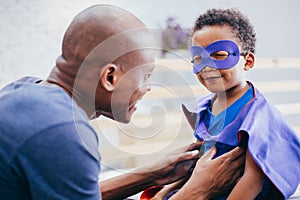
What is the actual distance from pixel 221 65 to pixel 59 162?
1.26 feet

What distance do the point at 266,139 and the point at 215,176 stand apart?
11cm

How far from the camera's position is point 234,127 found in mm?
704

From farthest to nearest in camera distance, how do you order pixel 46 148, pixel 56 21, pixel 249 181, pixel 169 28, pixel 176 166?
pixel 56 21 → pixel 169 28 → pixel 176 166 → pixel 249 181 → pixel 46 148

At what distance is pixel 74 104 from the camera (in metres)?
0.48

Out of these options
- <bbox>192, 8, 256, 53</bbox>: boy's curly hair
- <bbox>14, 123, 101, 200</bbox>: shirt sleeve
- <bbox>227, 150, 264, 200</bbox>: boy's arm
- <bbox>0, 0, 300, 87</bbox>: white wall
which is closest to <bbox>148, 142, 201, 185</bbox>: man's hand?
<bbox>227, 150, 264, 200</bbox>: boy's arm

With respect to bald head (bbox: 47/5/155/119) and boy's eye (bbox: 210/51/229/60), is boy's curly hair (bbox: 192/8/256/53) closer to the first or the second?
boy's eye (bbox: 210/51/229/60)

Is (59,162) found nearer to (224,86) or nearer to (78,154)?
(78,154)

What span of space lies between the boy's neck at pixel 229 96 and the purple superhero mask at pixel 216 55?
5 centimetres

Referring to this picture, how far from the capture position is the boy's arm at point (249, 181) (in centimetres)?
67

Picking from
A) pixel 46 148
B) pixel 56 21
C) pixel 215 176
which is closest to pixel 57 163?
pixel 46 148

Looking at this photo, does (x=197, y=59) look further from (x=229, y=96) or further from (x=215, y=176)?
(x=215, y=176)

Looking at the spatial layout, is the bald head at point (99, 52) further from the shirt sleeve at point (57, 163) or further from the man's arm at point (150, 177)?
the man's arm at point (150, 177)

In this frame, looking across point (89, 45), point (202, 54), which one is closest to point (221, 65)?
point (202, 54)

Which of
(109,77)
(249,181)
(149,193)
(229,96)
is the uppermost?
(109,77)
